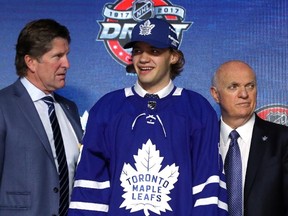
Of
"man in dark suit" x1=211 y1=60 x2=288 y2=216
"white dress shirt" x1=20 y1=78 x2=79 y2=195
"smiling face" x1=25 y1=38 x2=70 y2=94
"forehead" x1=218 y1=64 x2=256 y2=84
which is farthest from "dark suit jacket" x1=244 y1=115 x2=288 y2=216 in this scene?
"smiling face" x1=25 y1=38 x2=70 y2=94

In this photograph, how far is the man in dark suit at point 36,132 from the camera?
7.75 feet

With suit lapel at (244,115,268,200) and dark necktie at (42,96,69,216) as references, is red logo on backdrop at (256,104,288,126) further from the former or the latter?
dark necktie at (42,96,69,216)

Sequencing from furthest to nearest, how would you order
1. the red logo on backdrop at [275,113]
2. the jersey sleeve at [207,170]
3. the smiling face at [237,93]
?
the red logo on backdrop at [275,113] → the smiling face at [237,93] → the jersey sleeve at [207,170]

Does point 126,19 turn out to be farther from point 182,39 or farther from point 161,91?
point 161,91

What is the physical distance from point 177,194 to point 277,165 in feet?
1.32

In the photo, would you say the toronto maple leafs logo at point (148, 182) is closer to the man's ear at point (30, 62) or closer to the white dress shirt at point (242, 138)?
the white dress shirt at point (242, 138)

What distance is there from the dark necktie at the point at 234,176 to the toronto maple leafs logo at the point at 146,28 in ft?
1.62

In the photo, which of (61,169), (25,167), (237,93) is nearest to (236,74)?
(237,93)

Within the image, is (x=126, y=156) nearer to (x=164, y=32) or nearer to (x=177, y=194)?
(x=177, y=194)

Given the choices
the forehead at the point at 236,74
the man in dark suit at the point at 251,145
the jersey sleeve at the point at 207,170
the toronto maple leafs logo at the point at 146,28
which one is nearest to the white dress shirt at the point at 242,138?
the man in dark suit at the point at 251,145

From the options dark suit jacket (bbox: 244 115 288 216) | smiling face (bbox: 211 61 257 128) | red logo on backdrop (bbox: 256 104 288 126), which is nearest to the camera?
dark suit jacket (bbox: 244 115 288 216)

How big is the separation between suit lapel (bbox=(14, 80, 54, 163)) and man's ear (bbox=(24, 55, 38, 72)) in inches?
3.2

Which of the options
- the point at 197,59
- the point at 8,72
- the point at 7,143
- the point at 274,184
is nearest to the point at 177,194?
the point at 274,184

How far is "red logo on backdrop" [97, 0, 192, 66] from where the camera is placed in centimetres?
303
